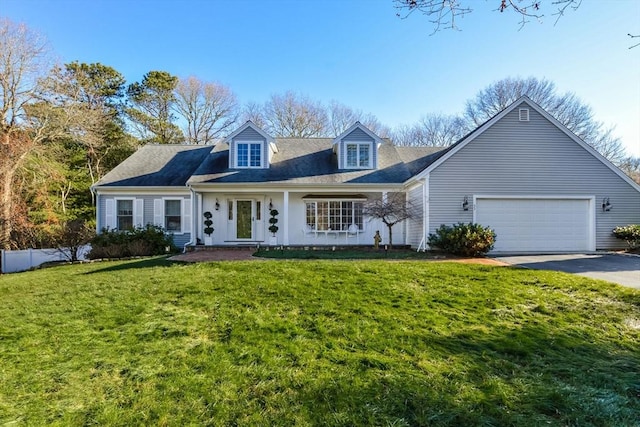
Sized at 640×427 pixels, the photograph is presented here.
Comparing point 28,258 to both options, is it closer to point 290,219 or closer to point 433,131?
point 290,219

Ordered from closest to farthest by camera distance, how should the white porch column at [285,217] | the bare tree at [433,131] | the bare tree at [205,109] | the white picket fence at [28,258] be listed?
→ the white picket fence at [28,258] < the white porch column at [285,217] < the bare tree at [205,109] < the bare tree at [433,131]

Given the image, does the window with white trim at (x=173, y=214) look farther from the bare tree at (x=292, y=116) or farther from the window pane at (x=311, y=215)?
the bare tree at (x=292, y=116)

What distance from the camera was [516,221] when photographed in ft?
40.2

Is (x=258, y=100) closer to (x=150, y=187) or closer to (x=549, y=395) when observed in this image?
(x=150, y=187)

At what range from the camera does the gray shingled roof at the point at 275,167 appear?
559 inches

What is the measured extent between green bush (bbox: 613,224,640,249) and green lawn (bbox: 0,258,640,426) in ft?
24.1

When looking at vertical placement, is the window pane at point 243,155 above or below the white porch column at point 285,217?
above

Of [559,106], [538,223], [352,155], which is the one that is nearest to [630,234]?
[538,223]

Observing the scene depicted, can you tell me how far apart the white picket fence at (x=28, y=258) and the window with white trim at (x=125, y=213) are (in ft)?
6.46

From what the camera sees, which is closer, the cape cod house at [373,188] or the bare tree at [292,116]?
the cape cod house at [373,188]

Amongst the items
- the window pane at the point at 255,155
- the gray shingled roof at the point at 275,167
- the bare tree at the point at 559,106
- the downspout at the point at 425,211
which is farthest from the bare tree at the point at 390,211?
the bare tree at the point at 559,106

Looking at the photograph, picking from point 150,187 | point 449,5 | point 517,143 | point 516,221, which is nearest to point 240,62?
point 150,187

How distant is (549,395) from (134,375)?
4.05 m

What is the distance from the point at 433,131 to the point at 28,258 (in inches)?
1239
